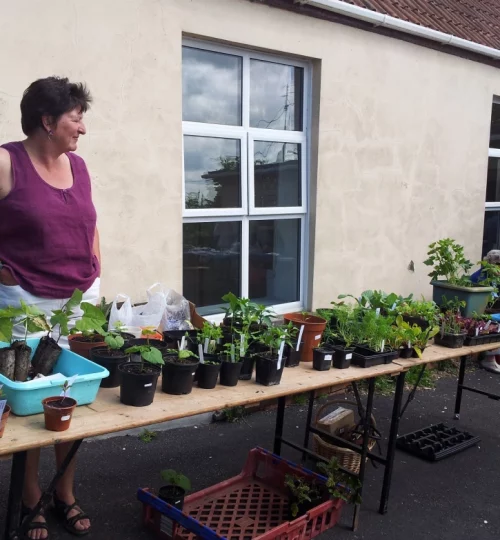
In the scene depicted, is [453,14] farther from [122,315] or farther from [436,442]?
[122,315]

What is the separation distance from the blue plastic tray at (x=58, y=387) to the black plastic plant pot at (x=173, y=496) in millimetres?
923

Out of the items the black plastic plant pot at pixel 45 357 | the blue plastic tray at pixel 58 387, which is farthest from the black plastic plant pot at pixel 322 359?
the black plastic plant pot at pixel 45 357

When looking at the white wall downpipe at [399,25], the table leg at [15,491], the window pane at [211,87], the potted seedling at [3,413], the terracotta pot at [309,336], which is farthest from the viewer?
the white wall downpipe at [399,25]

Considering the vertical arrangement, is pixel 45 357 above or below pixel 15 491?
above

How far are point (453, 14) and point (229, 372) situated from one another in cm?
540

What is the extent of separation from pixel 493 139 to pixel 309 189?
9.90ft

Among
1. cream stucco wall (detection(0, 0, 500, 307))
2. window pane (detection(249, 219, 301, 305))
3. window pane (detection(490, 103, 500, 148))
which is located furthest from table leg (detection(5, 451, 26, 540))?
window pane (detection(490, 103, 500, 148))

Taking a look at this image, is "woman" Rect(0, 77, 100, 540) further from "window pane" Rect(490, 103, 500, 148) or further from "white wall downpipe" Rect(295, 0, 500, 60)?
"window pane" Rect(490, 103, 500, 148)

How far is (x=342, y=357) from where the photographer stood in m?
2.99

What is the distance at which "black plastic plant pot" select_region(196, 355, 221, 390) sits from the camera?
8.34 ft

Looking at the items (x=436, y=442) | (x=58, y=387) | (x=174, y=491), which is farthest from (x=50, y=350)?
(x=436, y=442)

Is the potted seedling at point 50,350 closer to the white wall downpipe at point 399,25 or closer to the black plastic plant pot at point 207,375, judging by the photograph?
the black plastic plant pot at point 207,375

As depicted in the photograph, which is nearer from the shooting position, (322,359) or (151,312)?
(322,359)

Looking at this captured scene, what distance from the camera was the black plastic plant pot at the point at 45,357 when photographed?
7.50 ft
